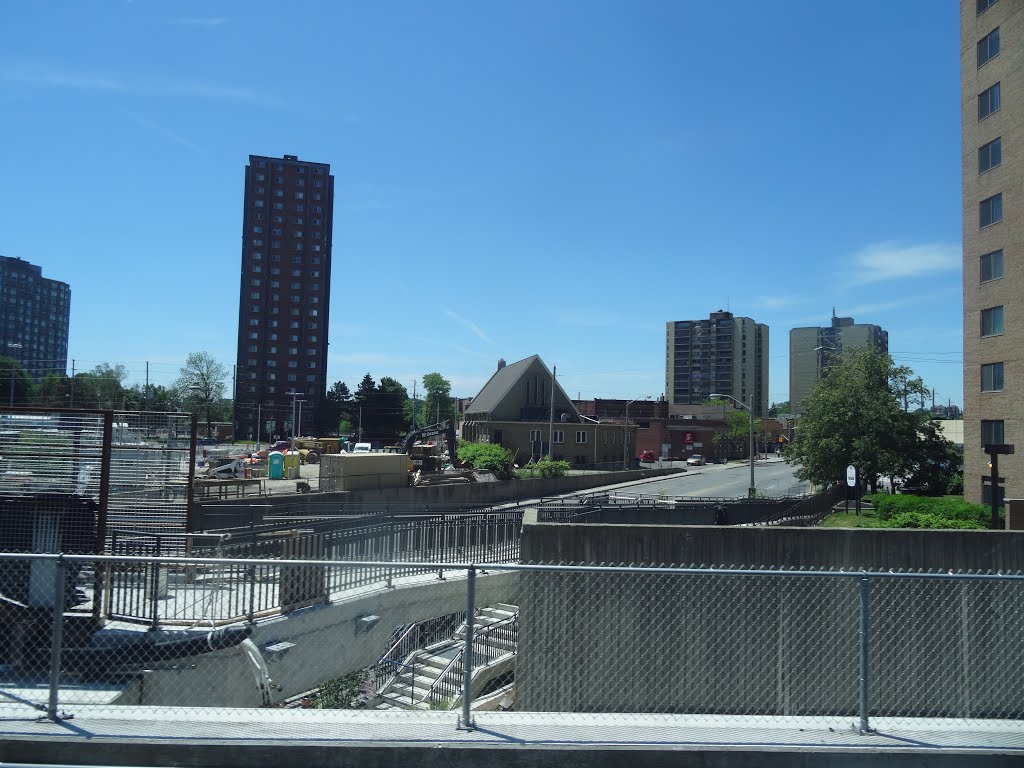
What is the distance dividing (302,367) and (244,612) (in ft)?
341

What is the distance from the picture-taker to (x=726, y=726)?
5.31 metres

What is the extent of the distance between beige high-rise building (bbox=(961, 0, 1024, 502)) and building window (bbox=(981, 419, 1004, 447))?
0.05 meters

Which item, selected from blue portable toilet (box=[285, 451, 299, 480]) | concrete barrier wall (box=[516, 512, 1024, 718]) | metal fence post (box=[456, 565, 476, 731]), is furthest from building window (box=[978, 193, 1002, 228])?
blue portable toilet (box=[285, 451, 299, 480])

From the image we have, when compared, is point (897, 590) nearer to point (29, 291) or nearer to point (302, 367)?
point (302, 367)

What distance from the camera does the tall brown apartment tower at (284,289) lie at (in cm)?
11056

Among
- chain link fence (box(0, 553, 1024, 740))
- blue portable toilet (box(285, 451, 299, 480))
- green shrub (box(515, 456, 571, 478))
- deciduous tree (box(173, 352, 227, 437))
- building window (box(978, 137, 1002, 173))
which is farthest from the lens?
deciduous tree (box(173, 352, 227, 437))

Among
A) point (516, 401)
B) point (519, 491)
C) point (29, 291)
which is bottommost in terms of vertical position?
point (519, 491)

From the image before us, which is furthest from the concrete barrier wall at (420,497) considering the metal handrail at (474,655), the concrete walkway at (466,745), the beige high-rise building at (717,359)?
the beige high-rise building at (717,359)

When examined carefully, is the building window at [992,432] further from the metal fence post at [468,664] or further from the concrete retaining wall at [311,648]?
the metal fence post at [468,664]

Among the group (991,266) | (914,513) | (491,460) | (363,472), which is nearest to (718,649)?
(914,513)

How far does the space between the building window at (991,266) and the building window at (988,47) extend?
30.0 feet

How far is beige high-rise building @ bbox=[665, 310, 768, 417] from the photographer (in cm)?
17888

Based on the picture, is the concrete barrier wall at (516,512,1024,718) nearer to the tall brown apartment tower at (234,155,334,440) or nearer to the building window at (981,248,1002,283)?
the building window at (981,248,1002,283)

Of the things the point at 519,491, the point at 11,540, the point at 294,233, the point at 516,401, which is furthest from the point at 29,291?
the point at 11,540
